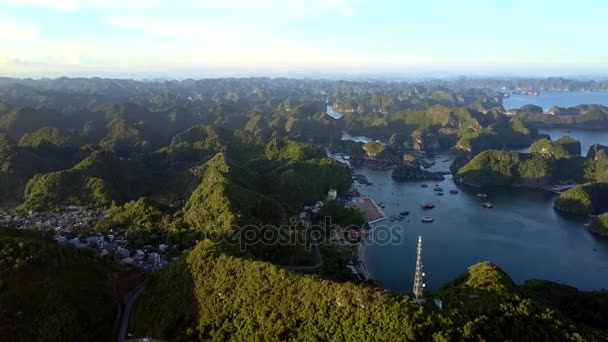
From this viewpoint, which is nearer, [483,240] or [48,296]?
[48,296]

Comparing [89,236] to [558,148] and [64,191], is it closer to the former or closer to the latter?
[64,191]

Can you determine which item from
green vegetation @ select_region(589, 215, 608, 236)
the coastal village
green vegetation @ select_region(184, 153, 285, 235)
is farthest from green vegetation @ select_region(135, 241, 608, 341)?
green vegetation @ select_region(589, 215, 608, 236)

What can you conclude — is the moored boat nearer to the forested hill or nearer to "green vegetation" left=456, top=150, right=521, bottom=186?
the forested hill

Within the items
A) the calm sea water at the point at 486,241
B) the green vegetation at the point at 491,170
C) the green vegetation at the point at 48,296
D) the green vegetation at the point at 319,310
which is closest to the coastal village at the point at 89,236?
the green vegetation at the point at 48,296

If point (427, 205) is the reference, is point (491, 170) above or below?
above

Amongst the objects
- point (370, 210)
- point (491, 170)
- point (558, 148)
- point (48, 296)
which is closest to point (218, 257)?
point (48, 296)
